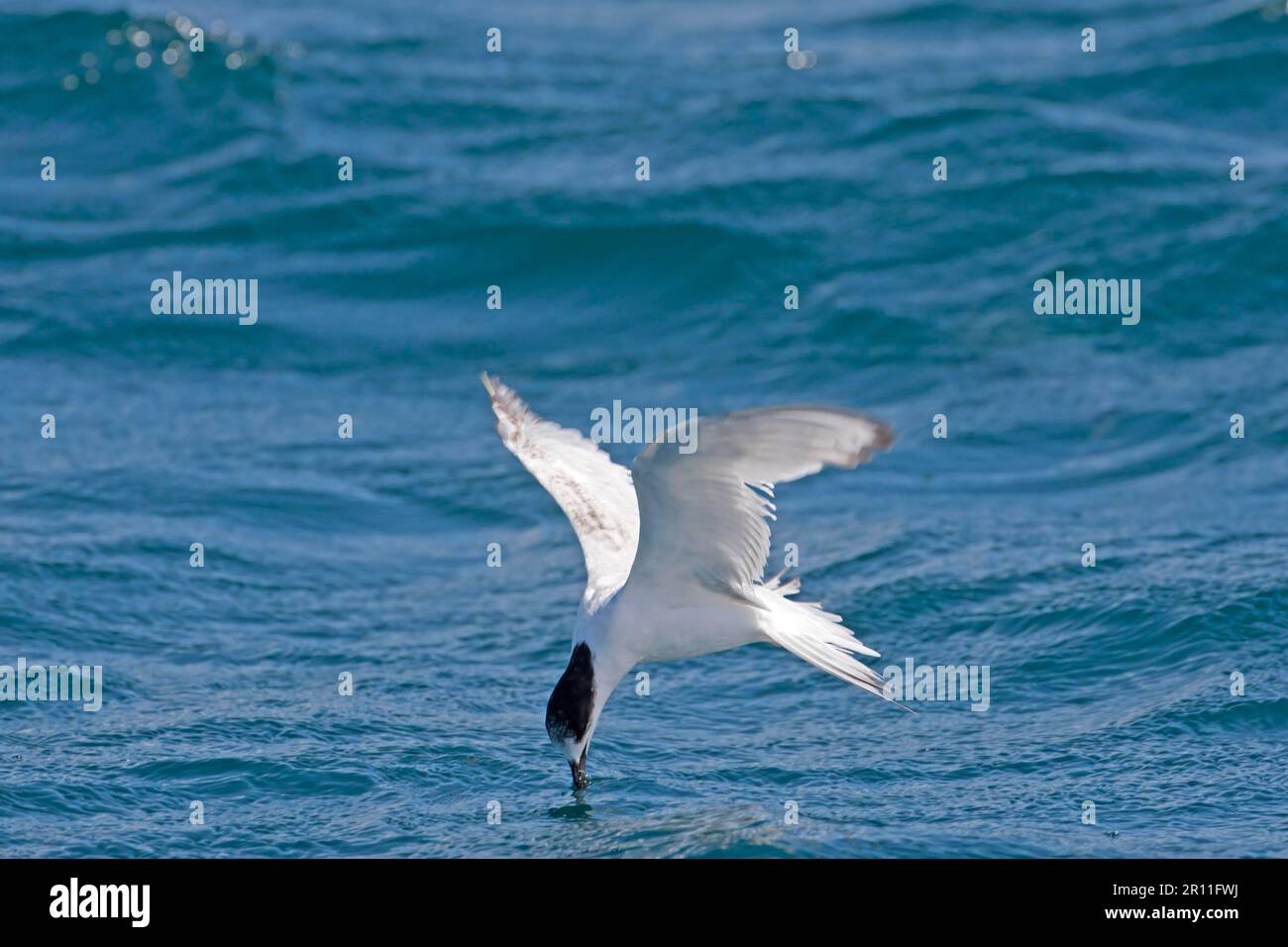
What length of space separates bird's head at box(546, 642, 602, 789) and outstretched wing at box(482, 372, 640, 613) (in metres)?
0.70

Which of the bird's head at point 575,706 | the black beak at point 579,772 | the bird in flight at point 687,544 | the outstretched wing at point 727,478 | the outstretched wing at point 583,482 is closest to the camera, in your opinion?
the outstretched wing at point 727,478

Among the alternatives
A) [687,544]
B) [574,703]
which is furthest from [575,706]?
[687,544]

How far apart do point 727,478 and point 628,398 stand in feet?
31.4

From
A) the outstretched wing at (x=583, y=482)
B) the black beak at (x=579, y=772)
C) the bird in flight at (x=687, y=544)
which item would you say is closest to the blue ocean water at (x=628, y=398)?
the black beak at (x=579, y=772)

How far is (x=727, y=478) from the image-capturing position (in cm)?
845

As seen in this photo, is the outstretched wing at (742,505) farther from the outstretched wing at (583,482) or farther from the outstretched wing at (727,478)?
the outstretched wing at (583,482)

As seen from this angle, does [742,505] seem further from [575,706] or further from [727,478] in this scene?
[575,706]

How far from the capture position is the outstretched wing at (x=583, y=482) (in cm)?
1042

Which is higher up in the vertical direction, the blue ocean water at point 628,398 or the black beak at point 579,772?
the blue ocean water at point 628,398

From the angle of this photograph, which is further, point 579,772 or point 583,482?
point 583,482

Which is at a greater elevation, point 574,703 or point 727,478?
point 727,478

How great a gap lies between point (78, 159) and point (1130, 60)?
13.4 meters

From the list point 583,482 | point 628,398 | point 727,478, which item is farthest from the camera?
point 628,398

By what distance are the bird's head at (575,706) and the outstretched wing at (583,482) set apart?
0.70 metres
